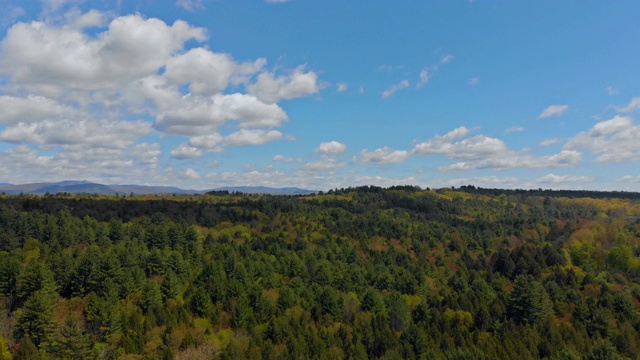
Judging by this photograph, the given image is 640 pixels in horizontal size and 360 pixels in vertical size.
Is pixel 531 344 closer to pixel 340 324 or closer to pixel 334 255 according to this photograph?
pixel 340 324

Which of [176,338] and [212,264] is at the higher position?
[212,264]

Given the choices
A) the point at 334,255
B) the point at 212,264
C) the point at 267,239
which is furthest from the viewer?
the point at 267,239

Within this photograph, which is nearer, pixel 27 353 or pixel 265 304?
pixel 27 353

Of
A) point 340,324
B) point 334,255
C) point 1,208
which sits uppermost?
point 1,208

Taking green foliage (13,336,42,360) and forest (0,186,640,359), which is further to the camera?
forest (0,186,640,359)

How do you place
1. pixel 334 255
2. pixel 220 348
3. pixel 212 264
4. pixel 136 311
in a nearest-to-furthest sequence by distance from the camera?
pixel 220 348 < pixel 136 311 < pixel 212 264 < pixel 334 255

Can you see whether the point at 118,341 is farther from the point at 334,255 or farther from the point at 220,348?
the point at 334,255

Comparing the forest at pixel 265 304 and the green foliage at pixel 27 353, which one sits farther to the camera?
the forest at pixel 265 304

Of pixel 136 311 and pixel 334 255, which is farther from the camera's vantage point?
pixel 334 255

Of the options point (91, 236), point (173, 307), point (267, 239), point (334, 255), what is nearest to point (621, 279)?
point (334, 255)

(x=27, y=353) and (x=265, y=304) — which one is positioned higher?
(x=27, y=353)
